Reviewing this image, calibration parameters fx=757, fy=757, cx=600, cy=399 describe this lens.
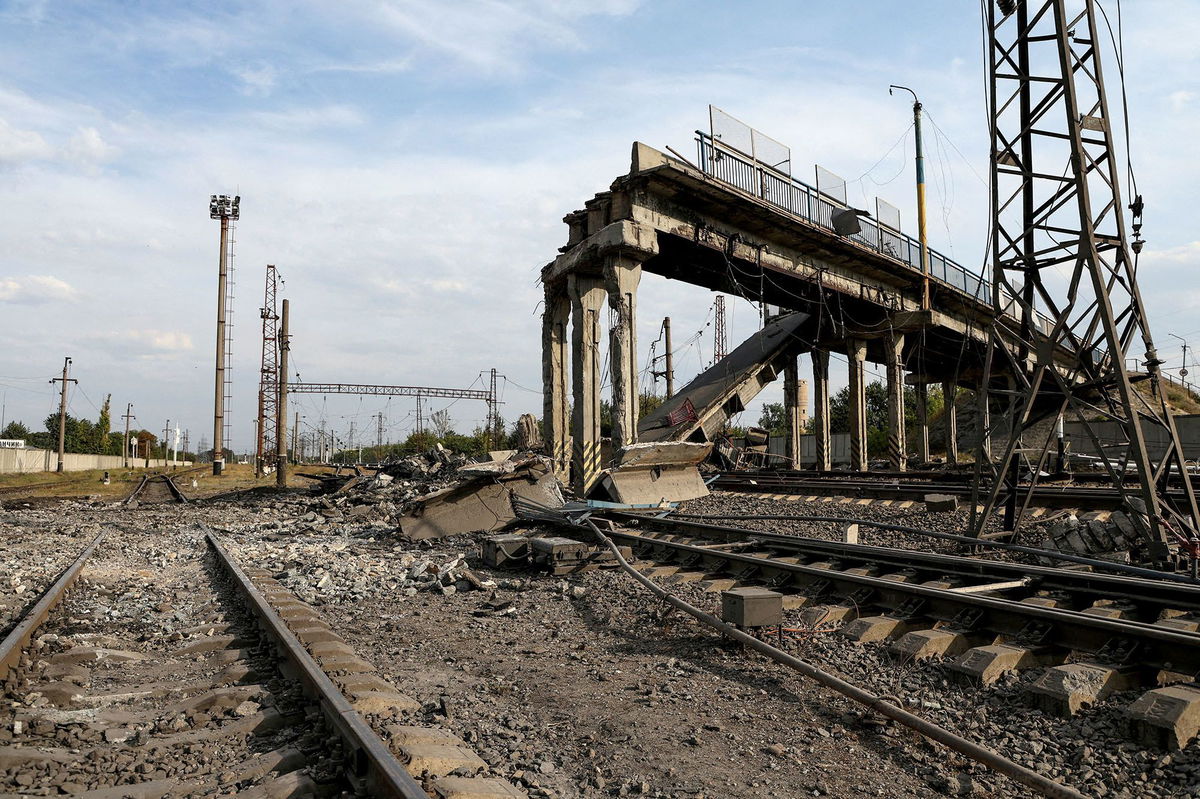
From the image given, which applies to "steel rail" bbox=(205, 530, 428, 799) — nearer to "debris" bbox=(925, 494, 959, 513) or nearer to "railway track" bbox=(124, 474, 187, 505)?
"debris" bbox=(925, 494, 959, 513)

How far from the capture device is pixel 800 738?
12.8 feet

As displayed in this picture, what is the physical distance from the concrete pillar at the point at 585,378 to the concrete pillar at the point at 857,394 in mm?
12073

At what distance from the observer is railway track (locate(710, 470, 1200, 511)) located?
11.1 m

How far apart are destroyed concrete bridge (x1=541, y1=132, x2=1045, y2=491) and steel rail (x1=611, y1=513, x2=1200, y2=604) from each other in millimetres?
3000

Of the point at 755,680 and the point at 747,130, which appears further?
the point at 747,130

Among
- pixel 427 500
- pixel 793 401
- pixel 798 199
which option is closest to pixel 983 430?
pixel 427 500

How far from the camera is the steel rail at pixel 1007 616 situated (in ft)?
14.2

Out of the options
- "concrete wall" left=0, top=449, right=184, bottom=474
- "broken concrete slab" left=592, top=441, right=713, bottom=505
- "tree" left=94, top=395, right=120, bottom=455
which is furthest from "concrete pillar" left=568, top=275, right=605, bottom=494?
"tree" left=94, top=395, right=120, bottom=455

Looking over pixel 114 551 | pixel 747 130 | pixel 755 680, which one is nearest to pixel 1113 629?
pixel 755 680

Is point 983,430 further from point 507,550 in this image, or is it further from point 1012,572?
point 507,550

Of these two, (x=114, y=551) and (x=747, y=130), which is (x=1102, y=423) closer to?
(x=747, y=130)

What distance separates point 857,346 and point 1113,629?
80.4 ft

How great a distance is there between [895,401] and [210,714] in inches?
1078

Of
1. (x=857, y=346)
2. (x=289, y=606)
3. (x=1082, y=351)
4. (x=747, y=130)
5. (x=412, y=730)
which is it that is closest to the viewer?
(x=412, y=730)
